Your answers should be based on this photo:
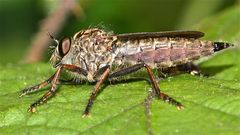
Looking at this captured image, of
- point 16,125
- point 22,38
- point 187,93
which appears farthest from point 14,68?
point 22,38

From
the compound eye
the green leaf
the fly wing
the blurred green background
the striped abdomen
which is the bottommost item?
the green leaf

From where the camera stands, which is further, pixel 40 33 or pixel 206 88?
pixel 40 33

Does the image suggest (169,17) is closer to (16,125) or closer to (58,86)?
(58,86)

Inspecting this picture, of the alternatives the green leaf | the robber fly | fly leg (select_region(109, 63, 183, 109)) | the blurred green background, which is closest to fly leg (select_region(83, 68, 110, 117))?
the green leaf

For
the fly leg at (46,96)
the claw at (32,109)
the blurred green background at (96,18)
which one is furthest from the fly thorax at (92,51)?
the blurred green background at (96,18)

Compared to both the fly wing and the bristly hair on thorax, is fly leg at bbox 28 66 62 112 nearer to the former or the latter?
the bristly hair on thorax
